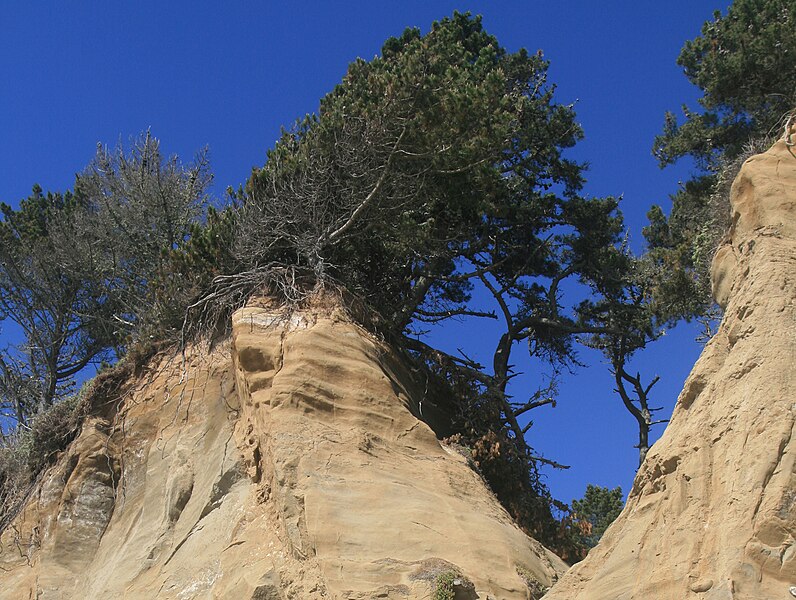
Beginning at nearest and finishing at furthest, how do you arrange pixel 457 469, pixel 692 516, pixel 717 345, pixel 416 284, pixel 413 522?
1. pixel 692 516
2. pixel 717 345
3. pixel 413 522
4. pixel 457 469
5. pixel 416 284

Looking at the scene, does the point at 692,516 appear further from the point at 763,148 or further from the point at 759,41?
the point at 759,41

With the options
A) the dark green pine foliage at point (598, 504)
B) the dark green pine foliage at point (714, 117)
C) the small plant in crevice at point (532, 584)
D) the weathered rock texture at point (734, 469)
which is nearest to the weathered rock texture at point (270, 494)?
the small plant in crevice at point (532, 584)

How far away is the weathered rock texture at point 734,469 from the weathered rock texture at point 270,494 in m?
2.29

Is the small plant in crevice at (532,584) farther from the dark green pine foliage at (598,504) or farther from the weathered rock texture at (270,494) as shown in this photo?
the dark green pine foliage at (598,504)

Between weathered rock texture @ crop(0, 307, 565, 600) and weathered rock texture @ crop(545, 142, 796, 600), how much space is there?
2285mm

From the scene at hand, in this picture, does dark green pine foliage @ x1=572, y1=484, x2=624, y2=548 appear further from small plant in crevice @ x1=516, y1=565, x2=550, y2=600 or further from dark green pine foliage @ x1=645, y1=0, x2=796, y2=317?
small plant in crevice @ x1=516, y1=565, x2=550, y2=600

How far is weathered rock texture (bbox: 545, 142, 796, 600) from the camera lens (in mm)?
7488

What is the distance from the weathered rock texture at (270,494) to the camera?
10984 mm

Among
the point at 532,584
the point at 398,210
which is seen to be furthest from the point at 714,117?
the point at 532,584

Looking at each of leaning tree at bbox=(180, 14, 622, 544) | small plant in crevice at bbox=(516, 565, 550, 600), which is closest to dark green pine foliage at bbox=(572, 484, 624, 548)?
leaning tree at bbox=(180, 14, 622, 544)

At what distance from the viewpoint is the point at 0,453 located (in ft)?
60.3

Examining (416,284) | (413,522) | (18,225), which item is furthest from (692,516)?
(18,225)

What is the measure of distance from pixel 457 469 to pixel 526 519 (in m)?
2.29

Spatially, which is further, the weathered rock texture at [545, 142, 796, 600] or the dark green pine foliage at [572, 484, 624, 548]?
the dark green pine foliage at [572, 484, 624, 548]
